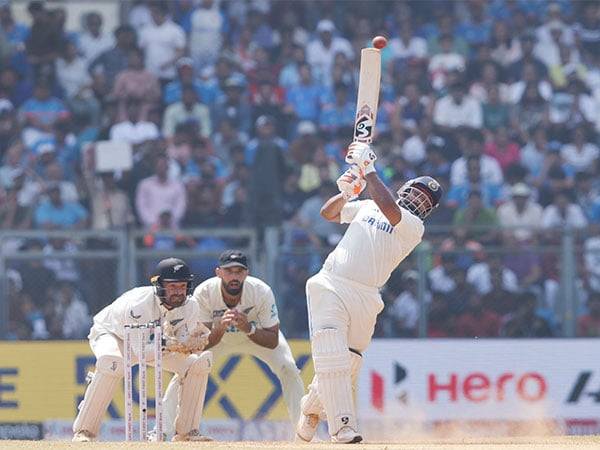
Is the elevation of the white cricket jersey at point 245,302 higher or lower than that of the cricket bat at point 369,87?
lower

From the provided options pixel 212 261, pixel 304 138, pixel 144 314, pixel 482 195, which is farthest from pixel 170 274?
pixel 304 138

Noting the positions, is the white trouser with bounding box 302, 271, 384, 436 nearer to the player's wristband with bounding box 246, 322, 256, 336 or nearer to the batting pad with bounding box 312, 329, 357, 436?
the batting pad with bounding box 312, 329, 357, 436

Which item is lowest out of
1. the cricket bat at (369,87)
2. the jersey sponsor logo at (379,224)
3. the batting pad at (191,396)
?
the batting pad at (191,396)

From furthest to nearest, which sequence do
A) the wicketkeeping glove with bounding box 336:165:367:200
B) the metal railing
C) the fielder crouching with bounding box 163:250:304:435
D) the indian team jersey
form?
the metal railing → the fielder crouching with bounding box 163:250:304:435 → the indian team jersey → the wicketkeeping glove with bounding box 336:165:367:200

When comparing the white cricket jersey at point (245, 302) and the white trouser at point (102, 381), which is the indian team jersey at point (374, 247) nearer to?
the white trouser at point (102, 381)

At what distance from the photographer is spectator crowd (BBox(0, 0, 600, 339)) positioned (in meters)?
14.3

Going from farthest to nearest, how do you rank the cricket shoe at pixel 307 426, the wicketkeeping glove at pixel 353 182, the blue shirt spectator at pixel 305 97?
the blue shirt spectator at pixel 305 97 → the cricket shoe at pixel 307 426 → the wicketkeeping glove at pixel 353 182

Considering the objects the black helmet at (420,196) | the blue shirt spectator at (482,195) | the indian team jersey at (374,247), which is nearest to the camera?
the indian team jersey at (374,247)

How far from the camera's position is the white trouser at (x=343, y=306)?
10117mm

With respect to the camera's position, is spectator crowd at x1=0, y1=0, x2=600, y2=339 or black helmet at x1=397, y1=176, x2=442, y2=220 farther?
spectator crowd at x1=0, y1=0, x2=600, y2=339

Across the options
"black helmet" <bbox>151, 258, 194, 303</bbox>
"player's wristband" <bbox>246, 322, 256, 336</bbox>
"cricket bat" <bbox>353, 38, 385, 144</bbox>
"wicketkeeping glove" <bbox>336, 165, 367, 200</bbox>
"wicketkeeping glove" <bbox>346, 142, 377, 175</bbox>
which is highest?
"cricket bat" <bbox>353, 38, 385, 144</bbox>

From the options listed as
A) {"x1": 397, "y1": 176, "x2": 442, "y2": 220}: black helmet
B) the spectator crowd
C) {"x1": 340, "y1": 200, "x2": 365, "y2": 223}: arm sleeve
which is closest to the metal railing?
the spectator crowd

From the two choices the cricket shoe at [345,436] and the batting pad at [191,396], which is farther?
the batting pad at [191,396]

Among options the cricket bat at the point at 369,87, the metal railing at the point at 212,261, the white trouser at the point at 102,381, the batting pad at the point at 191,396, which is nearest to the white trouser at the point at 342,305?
the cricket bat at the point at 369,87
